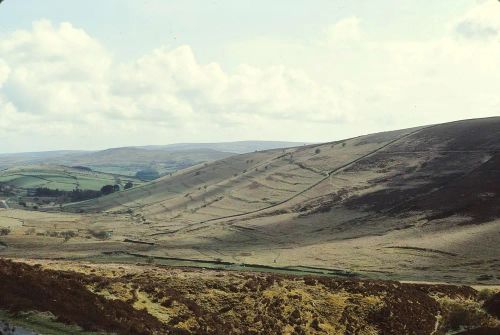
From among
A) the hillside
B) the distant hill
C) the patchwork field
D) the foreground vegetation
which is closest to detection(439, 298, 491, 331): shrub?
the foreground vegetation

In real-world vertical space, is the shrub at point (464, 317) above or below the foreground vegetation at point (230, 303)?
below

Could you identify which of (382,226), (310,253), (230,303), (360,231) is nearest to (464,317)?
(230,303)

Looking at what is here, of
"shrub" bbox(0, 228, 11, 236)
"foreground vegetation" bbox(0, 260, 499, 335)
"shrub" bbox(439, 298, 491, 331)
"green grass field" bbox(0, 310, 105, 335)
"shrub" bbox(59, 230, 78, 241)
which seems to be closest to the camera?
"green grass field" bbox(0, 310, 105, 335)

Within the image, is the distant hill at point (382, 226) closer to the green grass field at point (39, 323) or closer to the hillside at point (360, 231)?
the hillside at point (360, 231)

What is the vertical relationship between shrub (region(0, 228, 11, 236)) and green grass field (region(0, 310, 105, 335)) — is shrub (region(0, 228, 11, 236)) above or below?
below

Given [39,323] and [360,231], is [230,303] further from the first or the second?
[360,231]

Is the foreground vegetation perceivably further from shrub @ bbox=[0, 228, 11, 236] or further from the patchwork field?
shrub @ bbox=[0, 228, 11, 236]

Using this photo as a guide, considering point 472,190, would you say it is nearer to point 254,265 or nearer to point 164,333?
point 254,265

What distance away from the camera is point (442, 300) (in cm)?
5000

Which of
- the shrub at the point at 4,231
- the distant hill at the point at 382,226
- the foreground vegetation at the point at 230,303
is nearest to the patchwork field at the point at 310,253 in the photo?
the foreground vegetation at the point at 230,303

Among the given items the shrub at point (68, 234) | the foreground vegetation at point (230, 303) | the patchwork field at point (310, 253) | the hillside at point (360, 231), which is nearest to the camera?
the foreground vegetation at point (230, 303)

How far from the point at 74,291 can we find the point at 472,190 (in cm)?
14012

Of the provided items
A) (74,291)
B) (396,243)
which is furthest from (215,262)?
(74,291)

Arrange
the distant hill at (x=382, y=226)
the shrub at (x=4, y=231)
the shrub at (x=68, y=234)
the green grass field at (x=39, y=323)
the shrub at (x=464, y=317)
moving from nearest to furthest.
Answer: the green grass field at (x=39, y=323)
the shrub at (x=464, y=317)
the distant hill at (x=382, y=226)
the shrub at (x=4, y=231)
the shrub at (x=68, y=234)
